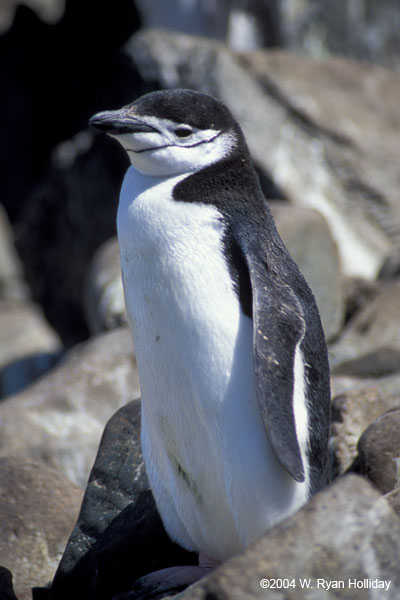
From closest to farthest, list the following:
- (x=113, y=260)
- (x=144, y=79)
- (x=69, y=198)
Answer: (x=113, y=260) < (x=144, y=79) < (x=69, y=198)

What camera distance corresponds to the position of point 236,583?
211cm

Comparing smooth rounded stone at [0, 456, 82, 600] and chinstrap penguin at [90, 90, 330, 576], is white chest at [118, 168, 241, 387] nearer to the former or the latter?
chinstrap penguin at [90, 90, 330, 576]

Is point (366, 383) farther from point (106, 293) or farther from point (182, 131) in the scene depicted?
point (106, 293)

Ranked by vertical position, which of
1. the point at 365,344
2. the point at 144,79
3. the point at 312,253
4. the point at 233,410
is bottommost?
the point at 365,344

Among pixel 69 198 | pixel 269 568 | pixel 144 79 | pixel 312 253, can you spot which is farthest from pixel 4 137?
pixel 269 568

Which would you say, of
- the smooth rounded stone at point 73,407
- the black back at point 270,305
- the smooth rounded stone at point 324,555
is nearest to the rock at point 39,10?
the smooth rounded stone at point 73,407

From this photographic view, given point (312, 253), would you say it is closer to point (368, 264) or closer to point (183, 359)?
point (368, 264)

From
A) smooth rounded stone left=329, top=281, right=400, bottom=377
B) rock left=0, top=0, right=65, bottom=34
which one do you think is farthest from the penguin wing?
rock left=0, top=0, right=65, bottom=34

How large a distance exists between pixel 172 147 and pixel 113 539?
56.8 inches

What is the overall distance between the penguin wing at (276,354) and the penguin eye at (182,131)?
0.45 meters

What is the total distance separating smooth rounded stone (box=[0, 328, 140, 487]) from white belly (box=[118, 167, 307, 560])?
1.90 meters

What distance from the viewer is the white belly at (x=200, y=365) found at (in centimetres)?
274

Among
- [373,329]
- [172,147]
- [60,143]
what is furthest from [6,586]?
[60,143]

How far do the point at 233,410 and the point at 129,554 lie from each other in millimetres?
830
